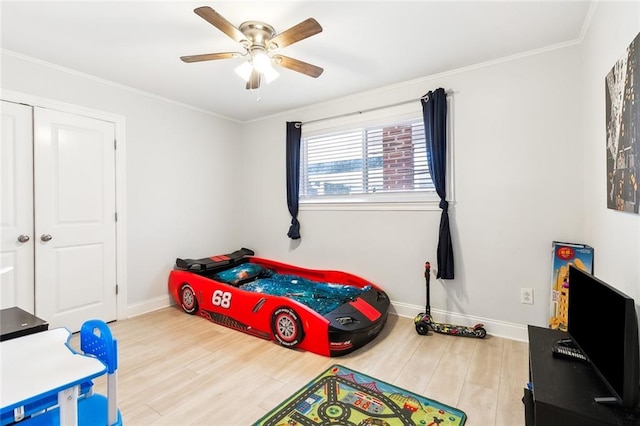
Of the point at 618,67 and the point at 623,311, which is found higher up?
the point at 618,67

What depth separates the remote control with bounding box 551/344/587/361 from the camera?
1462mm

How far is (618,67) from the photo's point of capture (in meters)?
1.60

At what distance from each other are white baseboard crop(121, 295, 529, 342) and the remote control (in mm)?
1341

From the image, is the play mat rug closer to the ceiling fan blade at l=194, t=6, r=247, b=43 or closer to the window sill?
the window sill

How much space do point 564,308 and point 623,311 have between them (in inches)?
64.5

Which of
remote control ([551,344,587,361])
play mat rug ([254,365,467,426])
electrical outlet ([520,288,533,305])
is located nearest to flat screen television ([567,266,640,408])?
remote control ([551,344,587,361])

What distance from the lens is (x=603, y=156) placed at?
197 centimetres

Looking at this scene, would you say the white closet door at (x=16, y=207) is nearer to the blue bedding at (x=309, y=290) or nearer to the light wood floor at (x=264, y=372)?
the light wood floor at (x=264, y=372)

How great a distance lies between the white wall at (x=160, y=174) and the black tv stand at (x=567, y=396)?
3.71 meters

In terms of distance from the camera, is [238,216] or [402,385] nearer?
[402,385]

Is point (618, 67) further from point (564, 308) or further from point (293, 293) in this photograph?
point (293, 293)

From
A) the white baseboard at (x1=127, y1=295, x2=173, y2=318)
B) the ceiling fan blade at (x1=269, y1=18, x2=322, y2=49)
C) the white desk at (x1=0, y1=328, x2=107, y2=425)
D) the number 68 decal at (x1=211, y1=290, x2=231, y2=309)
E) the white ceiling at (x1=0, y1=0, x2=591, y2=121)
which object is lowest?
the white baseboard at (x1=127, y1=295, x2=173, y2=318)

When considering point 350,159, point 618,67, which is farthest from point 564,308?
point 350,159

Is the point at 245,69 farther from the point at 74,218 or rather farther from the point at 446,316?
the point at 446,316
